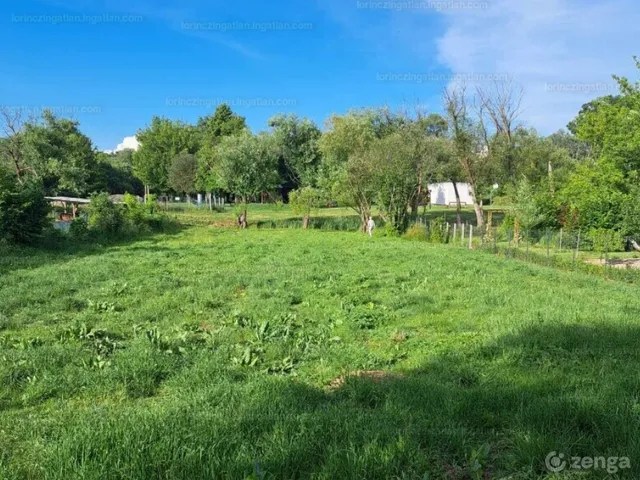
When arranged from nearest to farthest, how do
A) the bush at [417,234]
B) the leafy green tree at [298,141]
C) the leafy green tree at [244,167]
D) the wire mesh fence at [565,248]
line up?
the wire mesh fence at [565,248]
the bush at [417,234]
the leafy green tree at [244,167]
the leafy green tree at [298,141]

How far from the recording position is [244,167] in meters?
30.1

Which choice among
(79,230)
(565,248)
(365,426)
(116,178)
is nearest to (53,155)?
(79,230)

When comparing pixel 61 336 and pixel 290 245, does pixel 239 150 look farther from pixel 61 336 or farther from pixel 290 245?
pixel 61 336

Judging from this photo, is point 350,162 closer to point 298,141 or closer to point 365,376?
point 298,141

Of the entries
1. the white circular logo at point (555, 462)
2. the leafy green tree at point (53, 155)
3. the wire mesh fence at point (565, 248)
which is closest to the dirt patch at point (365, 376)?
the white circular logo at point (555, 462)

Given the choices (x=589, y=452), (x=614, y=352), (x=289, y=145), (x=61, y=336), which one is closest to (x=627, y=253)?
(x=614, y=352)

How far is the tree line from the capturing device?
21250 millimetres

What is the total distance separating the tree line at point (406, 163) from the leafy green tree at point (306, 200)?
79 mm

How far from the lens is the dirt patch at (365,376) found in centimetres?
397

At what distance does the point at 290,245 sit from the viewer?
55.5ft

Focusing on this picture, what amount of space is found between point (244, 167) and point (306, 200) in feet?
16.7

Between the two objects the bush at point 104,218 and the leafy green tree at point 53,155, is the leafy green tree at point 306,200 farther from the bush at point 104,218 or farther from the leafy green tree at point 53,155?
the leafy green tree at point 53,155

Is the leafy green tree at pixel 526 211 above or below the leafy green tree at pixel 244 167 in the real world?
below

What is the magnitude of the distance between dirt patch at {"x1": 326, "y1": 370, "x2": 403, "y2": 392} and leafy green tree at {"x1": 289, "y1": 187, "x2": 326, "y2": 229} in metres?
24.5
